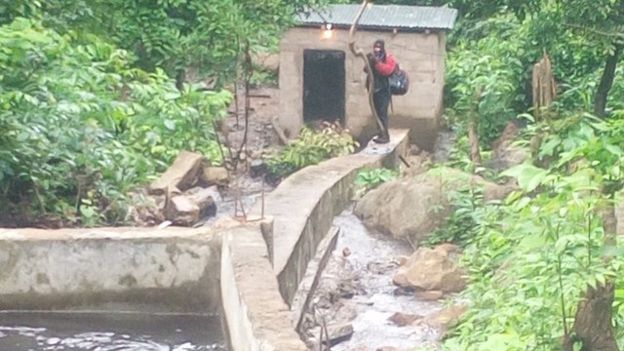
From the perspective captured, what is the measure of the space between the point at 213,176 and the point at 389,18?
5.29 m

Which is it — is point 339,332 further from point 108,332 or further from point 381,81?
point 381,81

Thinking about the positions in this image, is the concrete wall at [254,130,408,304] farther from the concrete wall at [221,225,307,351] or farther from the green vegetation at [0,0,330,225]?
the green vegetation at [0,0,330,225]

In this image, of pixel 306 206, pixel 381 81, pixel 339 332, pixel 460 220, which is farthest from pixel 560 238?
pixel 381 81

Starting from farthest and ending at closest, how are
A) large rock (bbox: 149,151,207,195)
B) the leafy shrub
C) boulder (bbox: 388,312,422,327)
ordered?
the leafy shrub → large rock (bbox: 149,151,207,195) → boulder (bbox: 388,312,422,327)

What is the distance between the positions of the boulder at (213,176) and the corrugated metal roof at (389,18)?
12.2 feet

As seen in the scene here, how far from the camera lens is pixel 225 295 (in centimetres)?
658

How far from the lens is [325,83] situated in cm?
1731

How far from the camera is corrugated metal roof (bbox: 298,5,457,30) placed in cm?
1688

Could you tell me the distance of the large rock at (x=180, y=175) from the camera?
11305mm

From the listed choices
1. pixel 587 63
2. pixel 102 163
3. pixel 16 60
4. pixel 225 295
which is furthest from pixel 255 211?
pixel 587 63

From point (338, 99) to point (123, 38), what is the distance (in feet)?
16.2

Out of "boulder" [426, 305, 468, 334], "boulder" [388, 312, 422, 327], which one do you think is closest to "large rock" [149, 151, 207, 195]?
"boulder" [388, 312, 422, 327]

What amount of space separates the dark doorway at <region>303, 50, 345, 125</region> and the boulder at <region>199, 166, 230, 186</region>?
4.32 m

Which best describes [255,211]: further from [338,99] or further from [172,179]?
[338,99]
